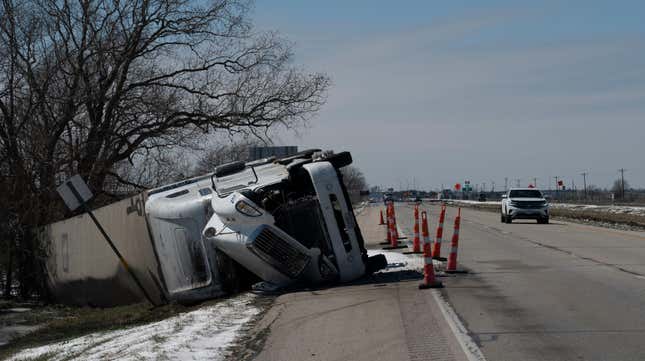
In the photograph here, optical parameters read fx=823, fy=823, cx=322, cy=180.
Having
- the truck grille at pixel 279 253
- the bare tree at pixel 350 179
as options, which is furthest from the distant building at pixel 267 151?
the bare tree at pixel 350 179

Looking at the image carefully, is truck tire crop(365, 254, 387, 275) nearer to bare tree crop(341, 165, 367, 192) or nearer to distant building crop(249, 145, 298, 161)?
distant building crop(249, 145, 298, 161)

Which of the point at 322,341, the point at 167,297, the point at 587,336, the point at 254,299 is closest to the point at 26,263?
the point at 167,297

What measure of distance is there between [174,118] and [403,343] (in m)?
21.7

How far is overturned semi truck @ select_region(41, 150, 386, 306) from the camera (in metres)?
13.7

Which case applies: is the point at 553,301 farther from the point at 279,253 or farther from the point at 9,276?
the point at 9,276

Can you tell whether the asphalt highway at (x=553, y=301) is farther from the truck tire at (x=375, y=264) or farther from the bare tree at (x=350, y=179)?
the bare tree at (x=350, y=179)

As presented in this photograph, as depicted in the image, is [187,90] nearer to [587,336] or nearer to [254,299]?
[254,299]

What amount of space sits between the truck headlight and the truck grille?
11.6 inches

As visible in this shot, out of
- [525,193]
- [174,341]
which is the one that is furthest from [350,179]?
[174,341]

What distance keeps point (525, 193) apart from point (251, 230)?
31.2 meters

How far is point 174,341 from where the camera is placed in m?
9.70

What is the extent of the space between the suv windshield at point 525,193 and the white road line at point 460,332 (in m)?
30.8

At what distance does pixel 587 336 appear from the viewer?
891 centimetres

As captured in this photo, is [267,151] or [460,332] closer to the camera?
[460,332]
